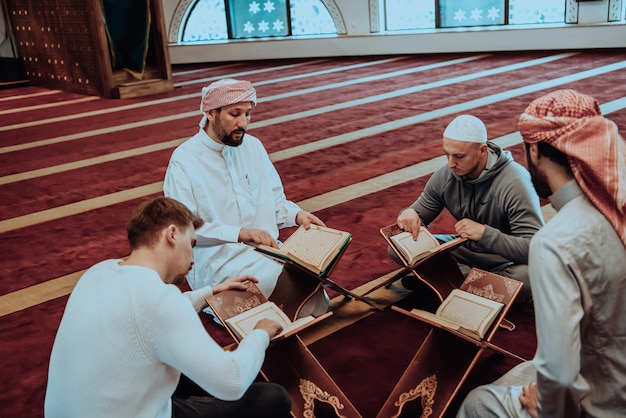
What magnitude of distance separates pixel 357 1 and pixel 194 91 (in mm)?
3390

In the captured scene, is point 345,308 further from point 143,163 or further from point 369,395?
point 143,163

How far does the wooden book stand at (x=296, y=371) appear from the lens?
251cm

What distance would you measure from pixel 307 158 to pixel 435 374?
3.62m

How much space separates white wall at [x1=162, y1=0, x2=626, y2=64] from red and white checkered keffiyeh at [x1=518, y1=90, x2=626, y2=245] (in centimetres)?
918

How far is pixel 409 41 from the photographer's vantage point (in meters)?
11.2

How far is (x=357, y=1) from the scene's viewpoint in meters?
11.5

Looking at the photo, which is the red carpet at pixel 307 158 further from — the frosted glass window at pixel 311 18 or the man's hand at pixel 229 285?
the frosted glass window at pixel 311 18

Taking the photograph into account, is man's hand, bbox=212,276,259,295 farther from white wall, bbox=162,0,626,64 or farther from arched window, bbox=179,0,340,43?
arched window, bbox=179,0,340,43

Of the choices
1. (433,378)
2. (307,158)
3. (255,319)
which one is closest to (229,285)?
(255,319)

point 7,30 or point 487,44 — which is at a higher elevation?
point 7,30

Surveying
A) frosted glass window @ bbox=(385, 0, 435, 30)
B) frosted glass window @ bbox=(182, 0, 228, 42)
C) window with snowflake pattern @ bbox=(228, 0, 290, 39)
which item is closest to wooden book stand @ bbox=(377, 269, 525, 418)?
frosted glass window @ bbox=(385, 0, 435, 30)

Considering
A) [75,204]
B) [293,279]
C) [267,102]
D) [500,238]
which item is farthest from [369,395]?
[267,102]

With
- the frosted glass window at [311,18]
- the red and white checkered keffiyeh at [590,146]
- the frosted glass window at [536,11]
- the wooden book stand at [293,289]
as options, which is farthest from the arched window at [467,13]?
the red and white checkered keffiyeh at [590,146]

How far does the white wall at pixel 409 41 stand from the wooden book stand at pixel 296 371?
8949 mm
